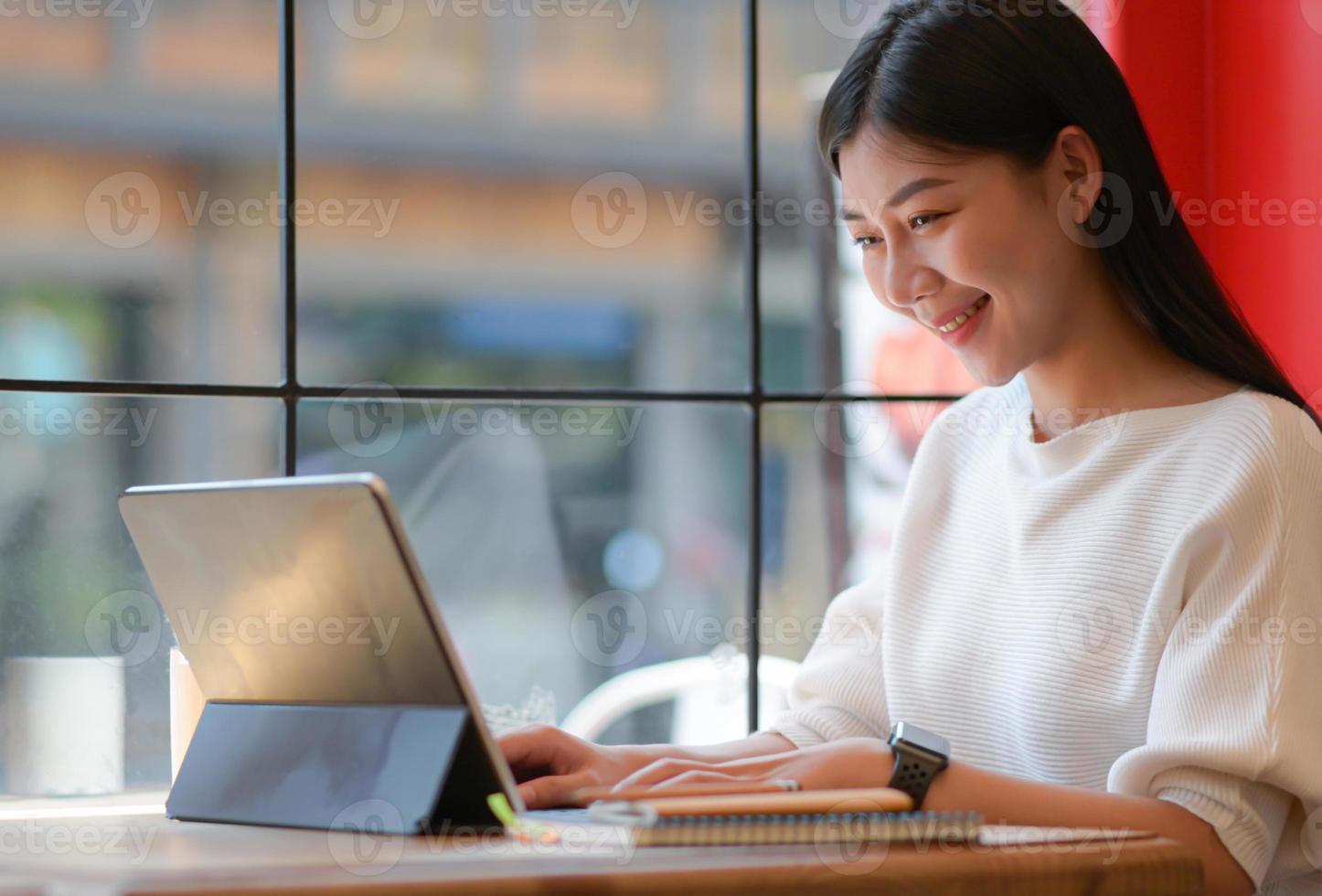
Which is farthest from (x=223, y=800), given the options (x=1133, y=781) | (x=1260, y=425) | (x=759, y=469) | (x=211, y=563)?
(x=759, y=469)

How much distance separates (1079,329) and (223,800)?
937 mm

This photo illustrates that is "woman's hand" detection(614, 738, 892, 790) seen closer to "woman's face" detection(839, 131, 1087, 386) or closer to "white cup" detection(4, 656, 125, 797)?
"woman's face" detection(839, 131, 1087, 386)

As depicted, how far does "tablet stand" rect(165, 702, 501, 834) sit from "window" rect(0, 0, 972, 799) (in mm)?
706

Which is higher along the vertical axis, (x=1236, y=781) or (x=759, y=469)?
(x=759, y=469)

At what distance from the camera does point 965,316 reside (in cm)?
141

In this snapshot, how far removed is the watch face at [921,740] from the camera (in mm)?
1003

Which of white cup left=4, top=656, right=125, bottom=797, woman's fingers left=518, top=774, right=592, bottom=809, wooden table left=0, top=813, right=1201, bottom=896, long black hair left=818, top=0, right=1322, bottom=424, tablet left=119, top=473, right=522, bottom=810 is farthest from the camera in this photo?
white cup left=4, top=656, right=125, bottom=797

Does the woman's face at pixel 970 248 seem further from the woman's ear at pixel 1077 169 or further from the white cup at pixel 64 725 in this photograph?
the white cup at pixel 64 725

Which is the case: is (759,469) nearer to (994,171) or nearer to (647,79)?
(647,79)

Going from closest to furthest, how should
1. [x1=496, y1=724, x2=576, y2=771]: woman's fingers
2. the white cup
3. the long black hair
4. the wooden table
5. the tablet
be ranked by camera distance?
the wooden table
the tablet
[x1=496, y1=724, x2=576, y2=771]: woman's fingers
the long black hair
the white cup

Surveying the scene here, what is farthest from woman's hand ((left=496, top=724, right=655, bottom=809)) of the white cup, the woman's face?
the white cup

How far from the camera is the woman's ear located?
4.47 feet

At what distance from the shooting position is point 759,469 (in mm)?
2006

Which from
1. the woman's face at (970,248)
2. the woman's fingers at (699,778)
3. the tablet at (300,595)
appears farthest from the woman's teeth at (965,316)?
the tablet at (300,595)
